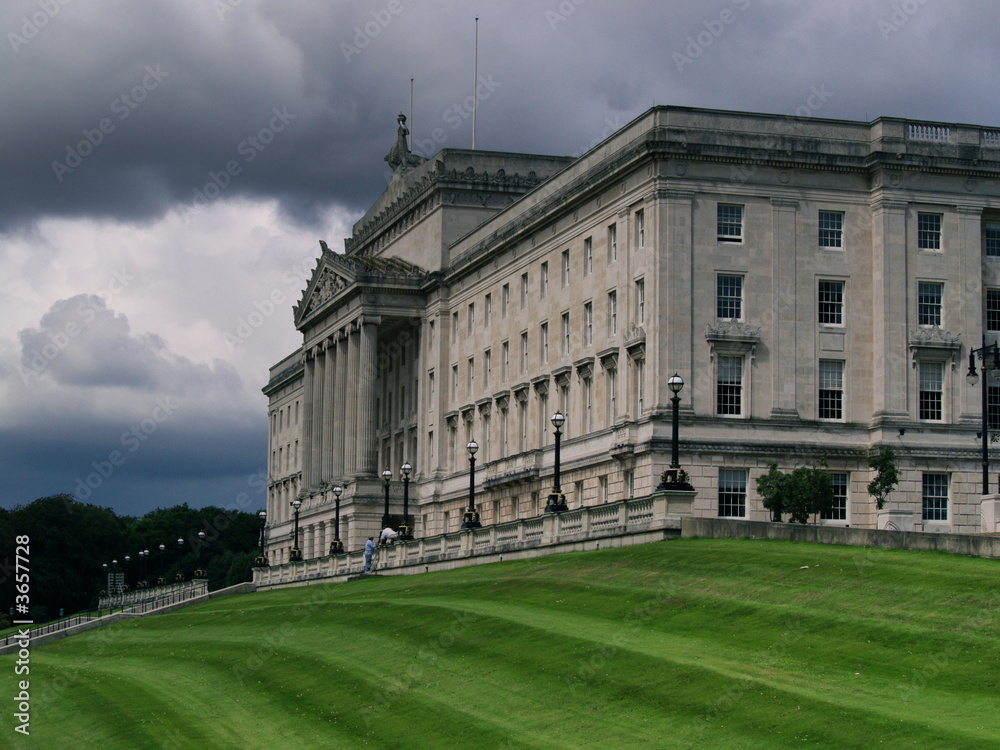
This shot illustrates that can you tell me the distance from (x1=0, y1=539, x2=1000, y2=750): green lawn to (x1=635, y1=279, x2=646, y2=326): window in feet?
81.3

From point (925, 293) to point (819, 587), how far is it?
135 feet

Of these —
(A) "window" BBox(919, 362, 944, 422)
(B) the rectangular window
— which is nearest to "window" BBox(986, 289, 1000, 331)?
(A) "window" BBox(919, 362, 944, 422)

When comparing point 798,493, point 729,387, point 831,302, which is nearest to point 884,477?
point 798,493

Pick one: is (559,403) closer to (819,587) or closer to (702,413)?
(702,413)

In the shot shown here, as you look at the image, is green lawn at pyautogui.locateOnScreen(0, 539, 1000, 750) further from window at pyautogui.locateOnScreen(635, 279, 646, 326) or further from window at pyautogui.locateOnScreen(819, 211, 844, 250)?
window at pyautogui.locateOnScreen(819, 211, 844, 250)

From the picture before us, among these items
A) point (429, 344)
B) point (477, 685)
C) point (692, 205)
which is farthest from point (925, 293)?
point (477, 685)

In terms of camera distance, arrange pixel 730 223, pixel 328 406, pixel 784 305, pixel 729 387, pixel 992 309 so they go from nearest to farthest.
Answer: pixel 729 387, pixel 784 305, pixel 730 223, pixel 992 309, pixel 328 406

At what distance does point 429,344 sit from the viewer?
4377 inches

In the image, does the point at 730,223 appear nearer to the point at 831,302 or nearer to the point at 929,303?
the point at 831,302

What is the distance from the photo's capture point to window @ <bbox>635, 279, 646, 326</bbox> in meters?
78.6

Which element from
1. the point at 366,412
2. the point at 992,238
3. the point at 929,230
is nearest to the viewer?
the point at 929,230

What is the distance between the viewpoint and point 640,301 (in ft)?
260

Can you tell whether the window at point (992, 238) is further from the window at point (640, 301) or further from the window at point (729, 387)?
the window at point (640, 301)

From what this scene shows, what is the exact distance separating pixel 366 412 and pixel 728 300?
42.8 metres
